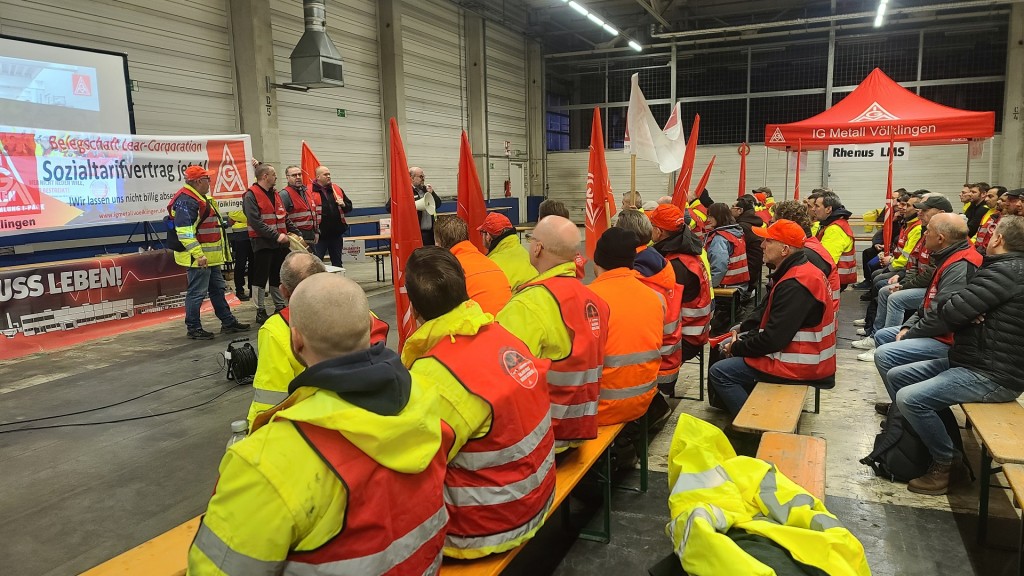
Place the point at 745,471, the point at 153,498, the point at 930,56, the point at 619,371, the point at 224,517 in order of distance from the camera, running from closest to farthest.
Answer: the point at 224,517 → the point at 745,471 → the point at 619,371 → the point at 153,498 → the point at 930,56

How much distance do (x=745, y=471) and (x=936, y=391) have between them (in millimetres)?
2084

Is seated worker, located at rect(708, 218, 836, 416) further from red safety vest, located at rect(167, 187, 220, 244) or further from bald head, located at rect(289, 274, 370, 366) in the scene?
red safety vest, located at rect(167, 187, 220, 244)

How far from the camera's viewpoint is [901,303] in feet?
19.6

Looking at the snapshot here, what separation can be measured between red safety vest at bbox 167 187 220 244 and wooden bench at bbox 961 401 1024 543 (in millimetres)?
6684

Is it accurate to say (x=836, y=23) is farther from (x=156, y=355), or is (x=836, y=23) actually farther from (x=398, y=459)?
(x=398, y=459)

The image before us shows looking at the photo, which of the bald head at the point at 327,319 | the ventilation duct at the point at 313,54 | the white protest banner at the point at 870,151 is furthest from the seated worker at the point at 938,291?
the ventilation duct at the point at 313,54

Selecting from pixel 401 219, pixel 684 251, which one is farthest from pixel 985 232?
pixel 401 219

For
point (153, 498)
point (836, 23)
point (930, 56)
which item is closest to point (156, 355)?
point (153, 498)

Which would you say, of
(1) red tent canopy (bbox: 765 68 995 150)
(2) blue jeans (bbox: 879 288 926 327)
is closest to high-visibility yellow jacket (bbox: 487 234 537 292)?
(2) blue jeans (bbox: 879 288 926 327)

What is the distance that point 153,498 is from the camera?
3.67 meters

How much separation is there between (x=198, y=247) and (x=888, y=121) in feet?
29.9

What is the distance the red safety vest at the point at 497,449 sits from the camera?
1.98 m

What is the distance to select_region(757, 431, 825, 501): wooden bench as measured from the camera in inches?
106

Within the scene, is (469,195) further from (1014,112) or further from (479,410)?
(1014,112)
